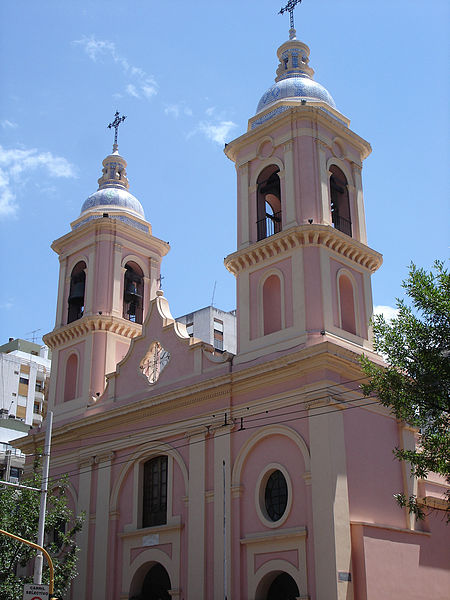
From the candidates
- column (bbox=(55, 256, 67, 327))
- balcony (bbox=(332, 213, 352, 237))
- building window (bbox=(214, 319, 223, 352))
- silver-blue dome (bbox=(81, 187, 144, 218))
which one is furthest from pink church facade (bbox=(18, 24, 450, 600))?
building window (bbox=(214, 319, 223, 352))

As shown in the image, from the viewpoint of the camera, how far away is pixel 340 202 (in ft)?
96.5

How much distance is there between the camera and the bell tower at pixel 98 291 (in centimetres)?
3325

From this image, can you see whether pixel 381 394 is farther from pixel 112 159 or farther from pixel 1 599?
pixel 112 159

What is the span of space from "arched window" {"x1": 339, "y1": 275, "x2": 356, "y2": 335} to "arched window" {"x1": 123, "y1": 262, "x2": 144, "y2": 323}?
37.6 feet

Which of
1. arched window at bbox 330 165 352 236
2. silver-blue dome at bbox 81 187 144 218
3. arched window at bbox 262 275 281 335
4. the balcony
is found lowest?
arched window at bbox 262 275 281 335

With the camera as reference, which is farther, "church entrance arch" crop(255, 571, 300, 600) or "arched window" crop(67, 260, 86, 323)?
"arched window" crop(67, 260, 86, 323)

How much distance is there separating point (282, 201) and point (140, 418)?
9432 mm

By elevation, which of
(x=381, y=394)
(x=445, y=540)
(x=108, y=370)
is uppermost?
(x=108, y=370)

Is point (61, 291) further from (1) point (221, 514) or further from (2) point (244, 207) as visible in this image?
(1) point (221, 514)

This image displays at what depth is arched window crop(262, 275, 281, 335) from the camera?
26.5 m

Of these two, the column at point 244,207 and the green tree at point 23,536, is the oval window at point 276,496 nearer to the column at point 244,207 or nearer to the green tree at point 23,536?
the green tree at point 23,536

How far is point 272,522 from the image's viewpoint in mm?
23219

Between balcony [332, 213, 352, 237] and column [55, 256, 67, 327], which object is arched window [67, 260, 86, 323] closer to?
column [55, 256, 67, 327]

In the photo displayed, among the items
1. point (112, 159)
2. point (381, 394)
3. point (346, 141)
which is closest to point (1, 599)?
point (381, 394)
